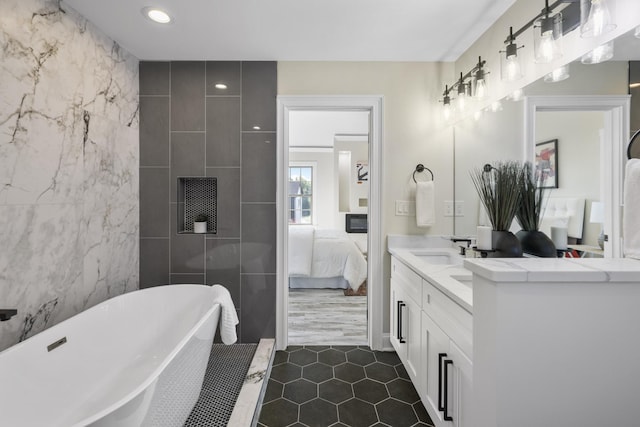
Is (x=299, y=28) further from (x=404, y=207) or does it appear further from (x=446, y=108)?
(x=404, y=207)

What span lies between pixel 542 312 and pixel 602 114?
32.3 inches

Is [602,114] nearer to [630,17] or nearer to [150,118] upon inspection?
[630,17]

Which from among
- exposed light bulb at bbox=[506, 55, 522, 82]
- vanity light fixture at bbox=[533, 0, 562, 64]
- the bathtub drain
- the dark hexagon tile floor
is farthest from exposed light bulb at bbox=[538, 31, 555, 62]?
the bathtub drain

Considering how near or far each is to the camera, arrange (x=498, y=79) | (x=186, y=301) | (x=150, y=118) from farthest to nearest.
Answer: (x=150, y=118) < (x=186, y=301) < (x=498, y=79)

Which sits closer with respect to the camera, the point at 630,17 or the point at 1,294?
the point at 630,17

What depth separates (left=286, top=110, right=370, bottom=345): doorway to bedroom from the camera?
303 centimetres

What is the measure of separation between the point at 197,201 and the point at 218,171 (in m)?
0.35

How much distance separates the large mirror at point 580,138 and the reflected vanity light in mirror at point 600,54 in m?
0.02

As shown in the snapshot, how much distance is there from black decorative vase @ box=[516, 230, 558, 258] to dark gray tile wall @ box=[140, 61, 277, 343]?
173cm

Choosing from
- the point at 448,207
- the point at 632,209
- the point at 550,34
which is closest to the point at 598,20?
the point at 550,34

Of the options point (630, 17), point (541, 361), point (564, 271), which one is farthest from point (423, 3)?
point (541, 361)

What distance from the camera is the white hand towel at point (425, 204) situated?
8.00ft

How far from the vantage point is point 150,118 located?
2516mm

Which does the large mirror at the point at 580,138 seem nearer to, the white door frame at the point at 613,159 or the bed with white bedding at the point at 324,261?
the white door frame at the point at 613,159
